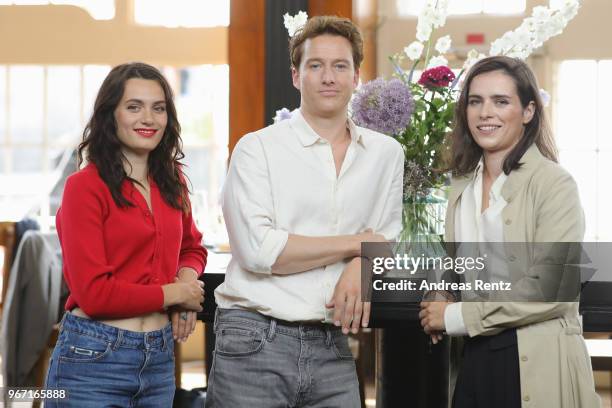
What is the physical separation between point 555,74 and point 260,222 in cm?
465

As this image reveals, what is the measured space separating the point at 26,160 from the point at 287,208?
5.02 metres

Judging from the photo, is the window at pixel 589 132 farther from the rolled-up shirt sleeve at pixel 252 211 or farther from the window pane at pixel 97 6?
the rolled-up shirt sleeve at pixel 252 211

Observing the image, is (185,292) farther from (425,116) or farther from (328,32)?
(425,116)

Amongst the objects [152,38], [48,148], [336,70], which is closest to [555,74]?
[152,38]

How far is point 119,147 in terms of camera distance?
204 cm

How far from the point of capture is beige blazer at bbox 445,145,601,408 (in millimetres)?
1846

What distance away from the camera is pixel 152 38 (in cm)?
620

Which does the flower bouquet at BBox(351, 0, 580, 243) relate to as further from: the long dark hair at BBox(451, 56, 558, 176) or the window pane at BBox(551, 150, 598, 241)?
the window pane at BBox(551, 150, 598, 241)

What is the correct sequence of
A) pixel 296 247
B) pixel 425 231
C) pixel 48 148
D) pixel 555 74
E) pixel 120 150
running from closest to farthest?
pixel 296 247 < pixel 120 150 < pixel 425 231 < pixel 555 74 < pixel 48 148

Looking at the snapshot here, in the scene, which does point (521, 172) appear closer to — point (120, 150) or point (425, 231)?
point (425, 231)

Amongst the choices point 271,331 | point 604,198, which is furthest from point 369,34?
point 271,331

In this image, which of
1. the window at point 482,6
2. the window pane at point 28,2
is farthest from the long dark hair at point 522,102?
the window pane at point 28,2

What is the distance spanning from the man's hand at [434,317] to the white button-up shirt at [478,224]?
21mm

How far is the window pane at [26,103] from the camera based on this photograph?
6.44 metres
